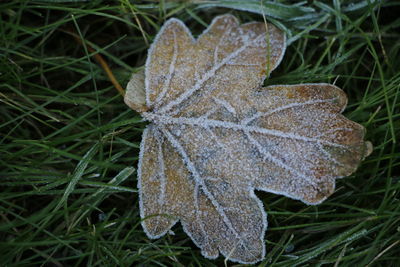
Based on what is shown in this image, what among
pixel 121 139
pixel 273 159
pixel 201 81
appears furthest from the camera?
pixel 121 139

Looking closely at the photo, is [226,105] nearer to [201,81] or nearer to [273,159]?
[201,81]

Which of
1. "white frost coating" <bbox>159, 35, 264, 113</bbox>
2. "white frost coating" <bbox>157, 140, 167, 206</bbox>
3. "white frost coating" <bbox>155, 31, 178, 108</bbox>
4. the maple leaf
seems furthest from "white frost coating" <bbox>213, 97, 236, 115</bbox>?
"white frost coating" <bbox>157, 140, 167, 206</bbox>

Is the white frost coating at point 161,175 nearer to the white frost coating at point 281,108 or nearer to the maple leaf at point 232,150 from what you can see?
the maple leaf at point 232,150

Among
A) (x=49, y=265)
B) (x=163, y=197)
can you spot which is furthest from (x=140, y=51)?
(x=49, y=265)

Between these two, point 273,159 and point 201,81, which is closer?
point 273,159

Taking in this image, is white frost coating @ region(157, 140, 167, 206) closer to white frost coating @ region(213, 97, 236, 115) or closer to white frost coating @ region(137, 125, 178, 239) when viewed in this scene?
white frost coating @ region(137, 125, 178, 239)

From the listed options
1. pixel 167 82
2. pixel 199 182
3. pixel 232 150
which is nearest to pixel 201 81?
pixel 167 82
